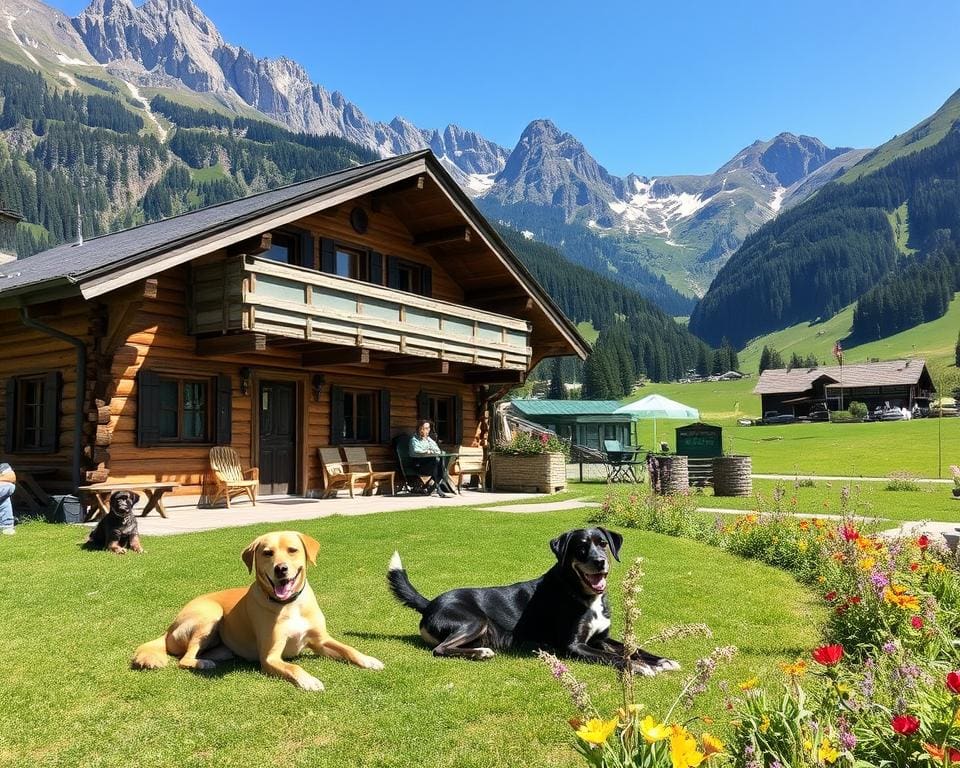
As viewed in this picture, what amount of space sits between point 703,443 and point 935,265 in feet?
643

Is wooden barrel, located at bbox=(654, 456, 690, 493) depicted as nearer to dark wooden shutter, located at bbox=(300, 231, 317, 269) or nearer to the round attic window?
the round attic window

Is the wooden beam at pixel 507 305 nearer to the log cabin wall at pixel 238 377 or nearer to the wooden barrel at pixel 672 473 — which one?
the log cabin wall at pixel 238 377

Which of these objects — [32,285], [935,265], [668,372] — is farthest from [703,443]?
[935,265]

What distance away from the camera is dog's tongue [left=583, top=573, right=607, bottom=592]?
476 cm

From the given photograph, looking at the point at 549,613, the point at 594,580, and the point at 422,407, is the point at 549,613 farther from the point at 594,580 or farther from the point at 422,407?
the point at 422,407

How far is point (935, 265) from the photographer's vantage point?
607ft

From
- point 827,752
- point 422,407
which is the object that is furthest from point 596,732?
point 422,407

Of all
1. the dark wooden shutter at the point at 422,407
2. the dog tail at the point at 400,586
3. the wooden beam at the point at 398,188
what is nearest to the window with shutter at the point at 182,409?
the dark wooden shutter at the point at 422,407

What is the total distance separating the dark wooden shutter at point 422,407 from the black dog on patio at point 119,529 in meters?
11.1

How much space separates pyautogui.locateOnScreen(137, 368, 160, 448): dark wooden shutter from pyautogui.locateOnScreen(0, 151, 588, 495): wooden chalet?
0.03 meters

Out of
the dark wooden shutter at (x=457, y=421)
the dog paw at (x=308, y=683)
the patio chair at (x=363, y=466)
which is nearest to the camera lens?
the dog paw at (x=308, y=683)

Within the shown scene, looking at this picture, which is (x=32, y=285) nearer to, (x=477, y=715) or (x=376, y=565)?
(x=376, y=565)

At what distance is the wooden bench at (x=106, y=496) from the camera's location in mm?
12031

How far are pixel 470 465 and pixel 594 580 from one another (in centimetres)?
1605
